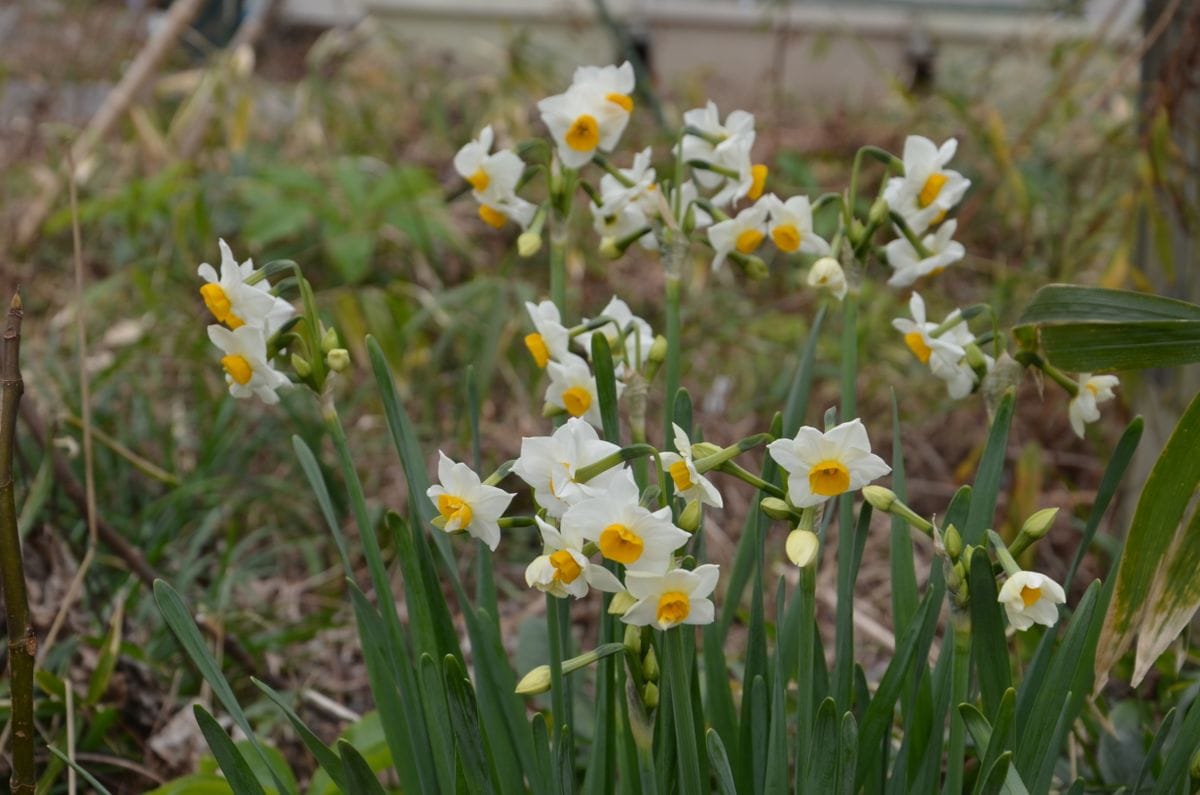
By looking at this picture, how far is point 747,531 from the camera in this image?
1.09 metres

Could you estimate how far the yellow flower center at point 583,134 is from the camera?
99 centimetres

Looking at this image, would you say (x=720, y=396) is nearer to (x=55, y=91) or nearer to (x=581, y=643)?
(x=581, y=643)

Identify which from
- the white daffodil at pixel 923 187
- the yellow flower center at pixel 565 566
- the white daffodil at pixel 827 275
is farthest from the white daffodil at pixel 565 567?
the white daffodil at pixel 923 187

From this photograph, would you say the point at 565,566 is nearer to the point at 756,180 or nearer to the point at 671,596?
the point at 671,596

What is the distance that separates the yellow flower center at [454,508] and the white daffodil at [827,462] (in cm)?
22

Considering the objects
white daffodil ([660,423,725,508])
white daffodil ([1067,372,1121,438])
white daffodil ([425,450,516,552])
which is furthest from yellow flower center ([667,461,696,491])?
white daffodil ([1067,372,1121,438])

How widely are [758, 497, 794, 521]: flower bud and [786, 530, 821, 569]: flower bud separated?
0.03m

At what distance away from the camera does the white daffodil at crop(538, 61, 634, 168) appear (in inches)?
39.0

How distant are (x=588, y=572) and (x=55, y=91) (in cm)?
431

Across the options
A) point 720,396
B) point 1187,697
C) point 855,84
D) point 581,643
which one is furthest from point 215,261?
point 855,84

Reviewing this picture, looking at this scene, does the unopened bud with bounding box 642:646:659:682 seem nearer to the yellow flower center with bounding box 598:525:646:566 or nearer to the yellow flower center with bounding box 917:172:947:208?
the yellow flower center with bounding box 598:525:646:566

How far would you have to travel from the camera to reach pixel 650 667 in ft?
2.74

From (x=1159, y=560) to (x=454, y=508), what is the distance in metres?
0.58

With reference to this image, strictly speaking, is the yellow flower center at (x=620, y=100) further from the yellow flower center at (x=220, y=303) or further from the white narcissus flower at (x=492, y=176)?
the yellow flower center at (x=220, y=303)
